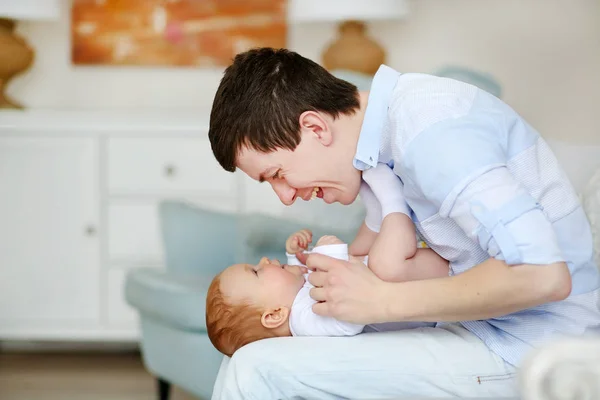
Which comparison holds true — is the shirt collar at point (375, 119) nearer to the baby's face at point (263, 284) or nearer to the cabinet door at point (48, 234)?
the baby's face at point (263, 284)

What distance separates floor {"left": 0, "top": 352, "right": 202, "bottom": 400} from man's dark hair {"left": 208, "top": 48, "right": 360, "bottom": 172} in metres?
1.79

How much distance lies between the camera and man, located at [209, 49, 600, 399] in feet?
3.63

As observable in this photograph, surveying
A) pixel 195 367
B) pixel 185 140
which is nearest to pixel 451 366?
pixel 195 367

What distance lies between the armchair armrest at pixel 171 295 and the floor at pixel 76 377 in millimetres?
598

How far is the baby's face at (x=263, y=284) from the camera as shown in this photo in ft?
4.92

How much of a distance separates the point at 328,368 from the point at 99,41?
2693mm

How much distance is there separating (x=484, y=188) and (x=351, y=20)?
93.0 inches

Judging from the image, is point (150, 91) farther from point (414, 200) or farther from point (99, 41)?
point (414, 200)

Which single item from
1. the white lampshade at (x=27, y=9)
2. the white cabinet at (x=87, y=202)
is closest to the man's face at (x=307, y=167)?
the white cabinet at (x=87, y=202)

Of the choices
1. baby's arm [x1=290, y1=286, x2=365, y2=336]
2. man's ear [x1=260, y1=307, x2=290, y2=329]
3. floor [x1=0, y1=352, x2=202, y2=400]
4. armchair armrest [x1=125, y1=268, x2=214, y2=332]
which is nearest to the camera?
baby's arm [x1=290, y1=286, x2=365, y2=336]

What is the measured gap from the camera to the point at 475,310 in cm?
114

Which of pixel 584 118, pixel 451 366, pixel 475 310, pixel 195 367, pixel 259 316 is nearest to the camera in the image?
pixel 475 310

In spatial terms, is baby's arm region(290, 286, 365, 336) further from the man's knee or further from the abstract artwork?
the abstract artwork

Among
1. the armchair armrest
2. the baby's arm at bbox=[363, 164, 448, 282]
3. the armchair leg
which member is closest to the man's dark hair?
the baby's arm at bbox=[363, 164, 448, 282]
